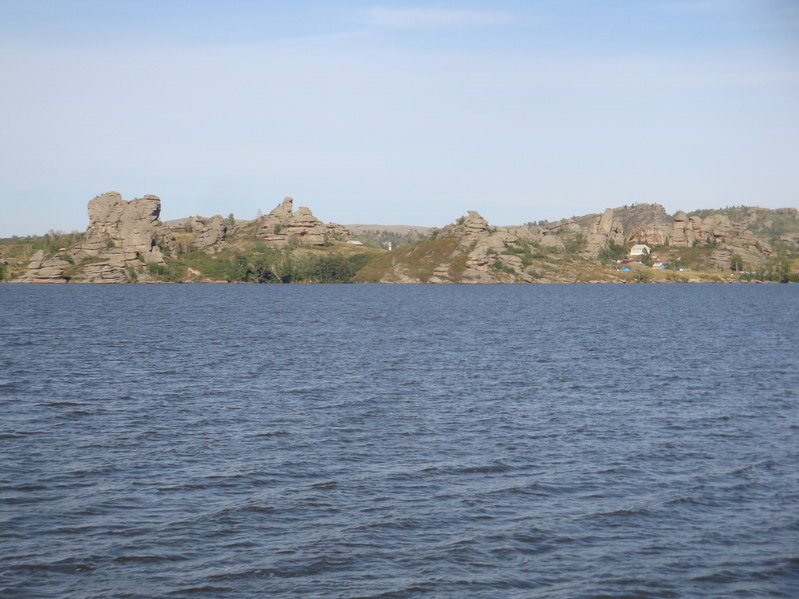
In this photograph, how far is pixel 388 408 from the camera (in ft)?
129

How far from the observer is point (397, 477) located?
88.2 ft

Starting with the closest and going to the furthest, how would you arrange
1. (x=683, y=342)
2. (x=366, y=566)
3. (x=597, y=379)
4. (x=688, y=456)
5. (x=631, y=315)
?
(x=366, y=566) < (x=688, y=456) < (x=597, y=379) < (x=683, y=342) < (x=631, y=315)

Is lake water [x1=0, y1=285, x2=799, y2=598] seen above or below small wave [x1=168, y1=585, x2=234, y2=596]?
above

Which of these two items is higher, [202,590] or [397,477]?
[397,477]

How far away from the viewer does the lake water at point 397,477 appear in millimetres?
18875

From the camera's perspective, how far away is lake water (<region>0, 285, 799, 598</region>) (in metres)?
18.9

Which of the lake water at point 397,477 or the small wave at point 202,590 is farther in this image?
the lake water at point 397,477

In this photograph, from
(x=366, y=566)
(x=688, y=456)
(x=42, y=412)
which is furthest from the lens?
(x=42, y=412)

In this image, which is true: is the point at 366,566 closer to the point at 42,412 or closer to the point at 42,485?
the point at 42,485

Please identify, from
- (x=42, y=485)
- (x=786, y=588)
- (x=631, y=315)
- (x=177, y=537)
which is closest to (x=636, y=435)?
(x=786, y=588)

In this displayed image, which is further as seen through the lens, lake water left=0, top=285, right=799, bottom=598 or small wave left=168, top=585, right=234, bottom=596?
lake water left=0, top=285, right=799, bottom=598

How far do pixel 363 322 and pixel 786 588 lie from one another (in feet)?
279

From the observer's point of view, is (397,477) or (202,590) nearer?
(202,590)

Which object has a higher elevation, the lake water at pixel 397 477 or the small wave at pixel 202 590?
the lake water at pixel 397 477
